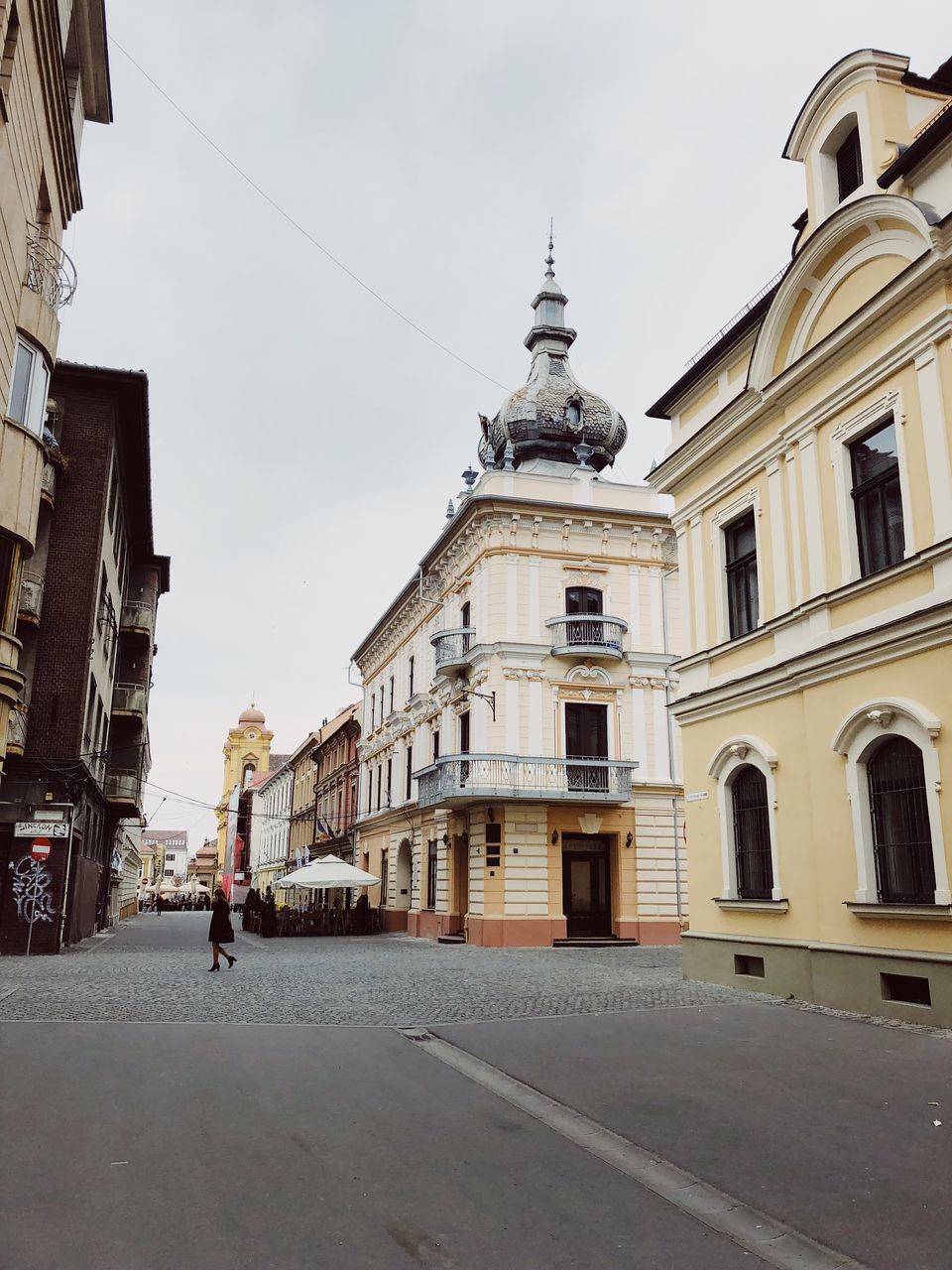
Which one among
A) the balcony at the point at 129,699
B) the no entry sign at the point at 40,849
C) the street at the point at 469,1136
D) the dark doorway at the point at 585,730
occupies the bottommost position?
the street at the point at 469,1136

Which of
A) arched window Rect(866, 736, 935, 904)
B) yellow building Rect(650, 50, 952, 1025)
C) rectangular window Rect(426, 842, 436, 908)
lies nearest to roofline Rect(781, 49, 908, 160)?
yellow building Rect(650, 50, 952, 1025)

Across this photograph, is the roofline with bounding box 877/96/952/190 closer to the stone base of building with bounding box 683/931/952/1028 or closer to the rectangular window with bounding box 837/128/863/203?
the rectangular window with bounding box 837/128/863/203

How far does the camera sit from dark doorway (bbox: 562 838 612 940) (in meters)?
26.1

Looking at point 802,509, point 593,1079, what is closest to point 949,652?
point 802,509

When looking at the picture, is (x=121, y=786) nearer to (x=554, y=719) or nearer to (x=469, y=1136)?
(x=554, y=719)

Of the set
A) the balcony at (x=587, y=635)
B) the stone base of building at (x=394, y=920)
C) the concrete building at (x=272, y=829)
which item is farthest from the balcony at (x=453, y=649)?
the concrete building at (x=272, y=829)

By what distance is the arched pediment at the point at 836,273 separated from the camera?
11773mm

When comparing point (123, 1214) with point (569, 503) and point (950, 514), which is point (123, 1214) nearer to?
point (950, 514)

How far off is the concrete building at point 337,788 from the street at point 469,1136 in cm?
3305

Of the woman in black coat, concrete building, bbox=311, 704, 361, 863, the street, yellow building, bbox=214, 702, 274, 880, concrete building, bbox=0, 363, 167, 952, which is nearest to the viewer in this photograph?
the street

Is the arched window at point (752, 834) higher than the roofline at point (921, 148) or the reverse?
the reverse

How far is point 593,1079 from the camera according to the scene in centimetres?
809

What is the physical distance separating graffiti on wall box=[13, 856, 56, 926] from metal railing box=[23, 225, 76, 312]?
41.7 feet

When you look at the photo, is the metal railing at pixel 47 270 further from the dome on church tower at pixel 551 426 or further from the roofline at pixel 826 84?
the dome on church tower at pixel 551 426
